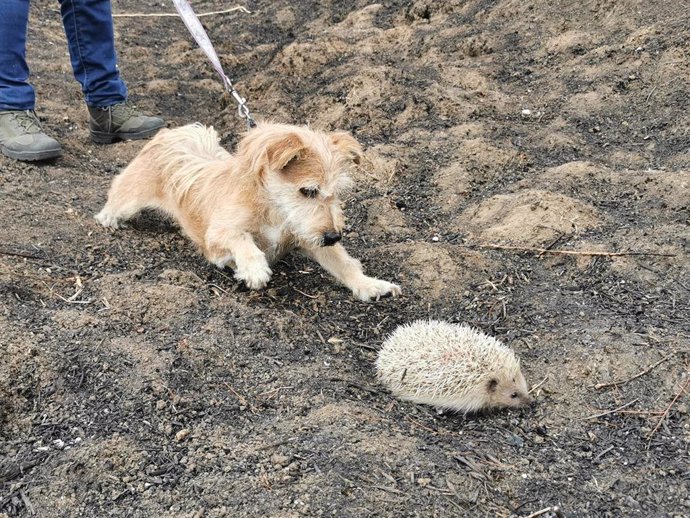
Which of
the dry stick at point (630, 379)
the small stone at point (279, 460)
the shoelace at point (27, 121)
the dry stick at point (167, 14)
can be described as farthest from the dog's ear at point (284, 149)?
the dry stick at point (167, 14)

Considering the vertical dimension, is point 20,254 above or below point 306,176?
below

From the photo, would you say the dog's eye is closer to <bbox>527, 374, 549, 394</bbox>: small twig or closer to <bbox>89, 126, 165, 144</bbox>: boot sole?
<bbox>527, 374, 549, 394</bbox>: small twig

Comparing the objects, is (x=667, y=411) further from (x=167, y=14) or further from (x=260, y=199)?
(x=167, y=14)

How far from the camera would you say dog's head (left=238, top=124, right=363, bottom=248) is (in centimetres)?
434

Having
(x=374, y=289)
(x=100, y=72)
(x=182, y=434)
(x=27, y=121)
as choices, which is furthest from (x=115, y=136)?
(x=182, y=434)

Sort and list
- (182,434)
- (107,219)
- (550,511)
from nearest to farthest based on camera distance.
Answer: (550,511)
(182,434)
(107,219)

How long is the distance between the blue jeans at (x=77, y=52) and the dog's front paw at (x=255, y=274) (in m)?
3.09

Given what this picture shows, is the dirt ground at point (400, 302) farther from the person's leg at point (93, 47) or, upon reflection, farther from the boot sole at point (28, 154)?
the person's leg at point (93, 47)

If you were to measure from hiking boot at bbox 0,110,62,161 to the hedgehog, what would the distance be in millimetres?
3828

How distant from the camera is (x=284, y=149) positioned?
419 cm

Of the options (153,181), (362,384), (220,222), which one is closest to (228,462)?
(362,384)

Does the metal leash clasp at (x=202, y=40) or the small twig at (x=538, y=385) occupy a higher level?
the metal leash clasp at (x=202, y=40)

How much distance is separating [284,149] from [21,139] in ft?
9.98

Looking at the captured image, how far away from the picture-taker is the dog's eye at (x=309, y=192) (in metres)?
4.39
